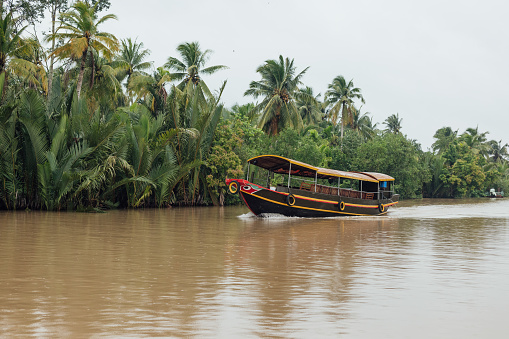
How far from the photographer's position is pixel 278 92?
40.5 metres

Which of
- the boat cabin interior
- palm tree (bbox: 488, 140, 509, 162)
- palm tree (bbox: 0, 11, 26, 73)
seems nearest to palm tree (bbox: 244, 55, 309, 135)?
the boat cabin interior

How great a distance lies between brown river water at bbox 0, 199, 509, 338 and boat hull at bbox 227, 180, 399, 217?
8847mm

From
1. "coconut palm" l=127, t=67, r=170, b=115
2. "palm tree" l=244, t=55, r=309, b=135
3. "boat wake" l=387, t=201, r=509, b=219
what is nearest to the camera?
"boat wake" l=387, t=201, r=509, b=219

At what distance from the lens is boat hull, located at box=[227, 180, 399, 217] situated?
877 inches

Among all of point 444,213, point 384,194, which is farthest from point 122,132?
point 444,213

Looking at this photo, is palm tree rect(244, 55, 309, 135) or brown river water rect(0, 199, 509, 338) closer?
brown river water rect(0, 199, 509, 338)

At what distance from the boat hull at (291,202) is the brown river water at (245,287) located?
29.0 feet

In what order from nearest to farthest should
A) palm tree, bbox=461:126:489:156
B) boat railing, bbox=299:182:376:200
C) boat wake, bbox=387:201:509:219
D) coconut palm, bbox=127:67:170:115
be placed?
boat railing, bbox=299:182:376:200
boat wake, bbox=387:201:509:219
coconut palm, bbox=127:67:170:115
palm tree, bbox=461:126:489:156

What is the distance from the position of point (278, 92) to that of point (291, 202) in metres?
19.4

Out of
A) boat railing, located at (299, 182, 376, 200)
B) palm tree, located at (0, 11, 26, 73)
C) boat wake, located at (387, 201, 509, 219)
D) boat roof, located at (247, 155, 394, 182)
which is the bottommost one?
boat wake, located at (387, 201, 509, 219)

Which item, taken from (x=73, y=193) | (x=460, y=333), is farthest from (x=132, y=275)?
(x=73, y=193)

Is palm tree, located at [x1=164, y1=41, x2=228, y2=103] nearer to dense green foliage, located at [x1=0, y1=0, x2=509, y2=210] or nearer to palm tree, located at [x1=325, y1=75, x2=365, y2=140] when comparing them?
dense green foliage, located at [x1=0, y1=0, x2=509, y2=210]

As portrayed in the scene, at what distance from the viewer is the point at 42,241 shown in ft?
37.5

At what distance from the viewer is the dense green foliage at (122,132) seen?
Answer: 20688 millimetres
